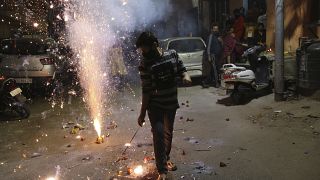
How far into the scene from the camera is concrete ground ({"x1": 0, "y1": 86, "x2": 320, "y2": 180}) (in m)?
5.84

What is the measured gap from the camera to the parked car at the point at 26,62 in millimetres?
12406

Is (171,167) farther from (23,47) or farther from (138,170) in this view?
(23,47)

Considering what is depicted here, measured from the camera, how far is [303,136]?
7117 mm

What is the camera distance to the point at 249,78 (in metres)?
10.2

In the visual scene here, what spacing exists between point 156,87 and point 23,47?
8930mm

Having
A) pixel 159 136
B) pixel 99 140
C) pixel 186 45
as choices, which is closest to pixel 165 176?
pixel 159 136

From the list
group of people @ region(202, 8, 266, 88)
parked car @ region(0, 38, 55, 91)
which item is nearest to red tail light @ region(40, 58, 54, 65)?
parked car @ region(0, 38, 55, 91)

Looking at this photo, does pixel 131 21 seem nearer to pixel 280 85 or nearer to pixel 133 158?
pixel 280 85

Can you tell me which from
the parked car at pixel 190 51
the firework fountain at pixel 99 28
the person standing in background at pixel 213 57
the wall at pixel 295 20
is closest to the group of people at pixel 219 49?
the person standing in background at pixel 213 57

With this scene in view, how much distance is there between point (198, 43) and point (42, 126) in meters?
7.21

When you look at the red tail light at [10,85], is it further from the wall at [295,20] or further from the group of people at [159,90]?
the wall at [295,20]

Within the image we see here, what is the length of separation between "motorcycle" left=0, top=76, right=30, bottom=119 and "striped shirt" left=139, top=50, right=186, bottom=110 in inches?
228

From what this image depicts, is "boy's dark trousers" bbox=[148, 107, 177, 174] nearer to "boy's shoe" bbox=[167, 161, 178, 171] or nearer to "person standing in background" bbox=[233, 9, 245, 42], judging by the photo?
"boy's shoe" bbox=[167, 161, 178, 171]

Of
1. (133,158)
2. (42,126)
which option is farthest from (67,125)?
(133,158)
